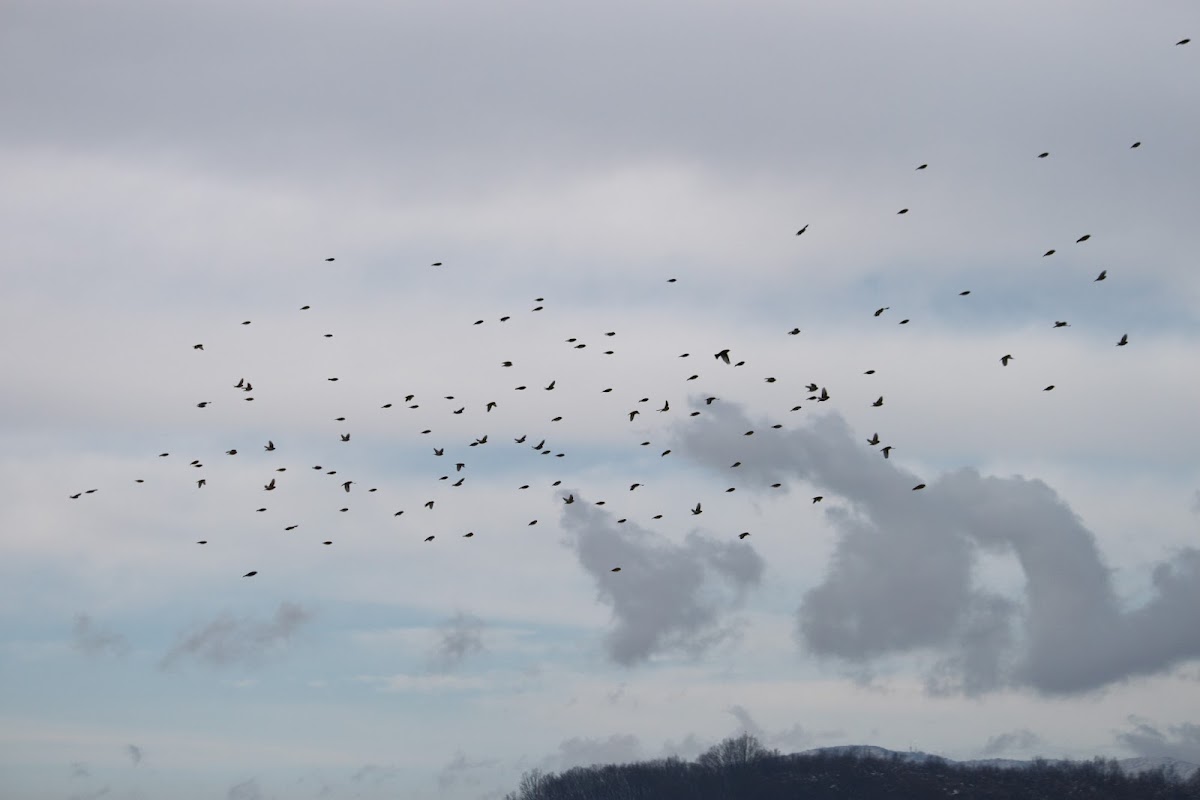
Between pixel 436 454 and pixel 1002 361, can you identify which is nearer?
pixel 1002 361

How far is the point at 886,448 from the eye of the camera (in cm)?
9994

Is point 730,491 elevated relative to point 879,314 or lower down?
lower down

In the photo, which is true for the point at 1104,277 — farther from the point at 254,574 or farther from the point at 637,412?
the point at 254,574

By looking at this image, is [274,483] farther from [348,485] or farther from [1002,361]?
[1002,361]

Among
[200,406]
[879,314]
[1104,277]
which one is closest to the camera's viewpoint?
[1104,277]

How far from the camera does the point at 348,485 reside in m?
105

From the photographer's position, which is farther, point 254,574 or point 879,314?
point 254,574

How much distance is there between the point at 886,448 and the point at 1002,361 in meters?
10.5

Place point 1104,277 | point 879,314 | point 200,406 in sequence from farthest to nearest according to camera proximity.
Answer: point 200,406 < point 879,314 < point 1104,277

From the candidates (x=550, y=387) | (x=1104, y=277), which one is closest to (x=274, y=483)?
(x=550, y=387)

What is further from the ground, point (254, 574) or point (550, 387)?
point (550, 387)

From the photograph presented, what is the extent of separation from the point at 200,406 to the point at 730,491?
123 ft

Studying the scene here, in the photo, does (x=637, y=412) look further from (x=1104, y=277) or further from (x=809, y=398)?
(x=1104, y=277)

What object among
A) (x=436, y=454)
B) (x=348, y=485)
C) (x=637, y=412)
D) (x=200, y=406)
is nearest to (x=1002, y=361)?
(x=637, y=412)
